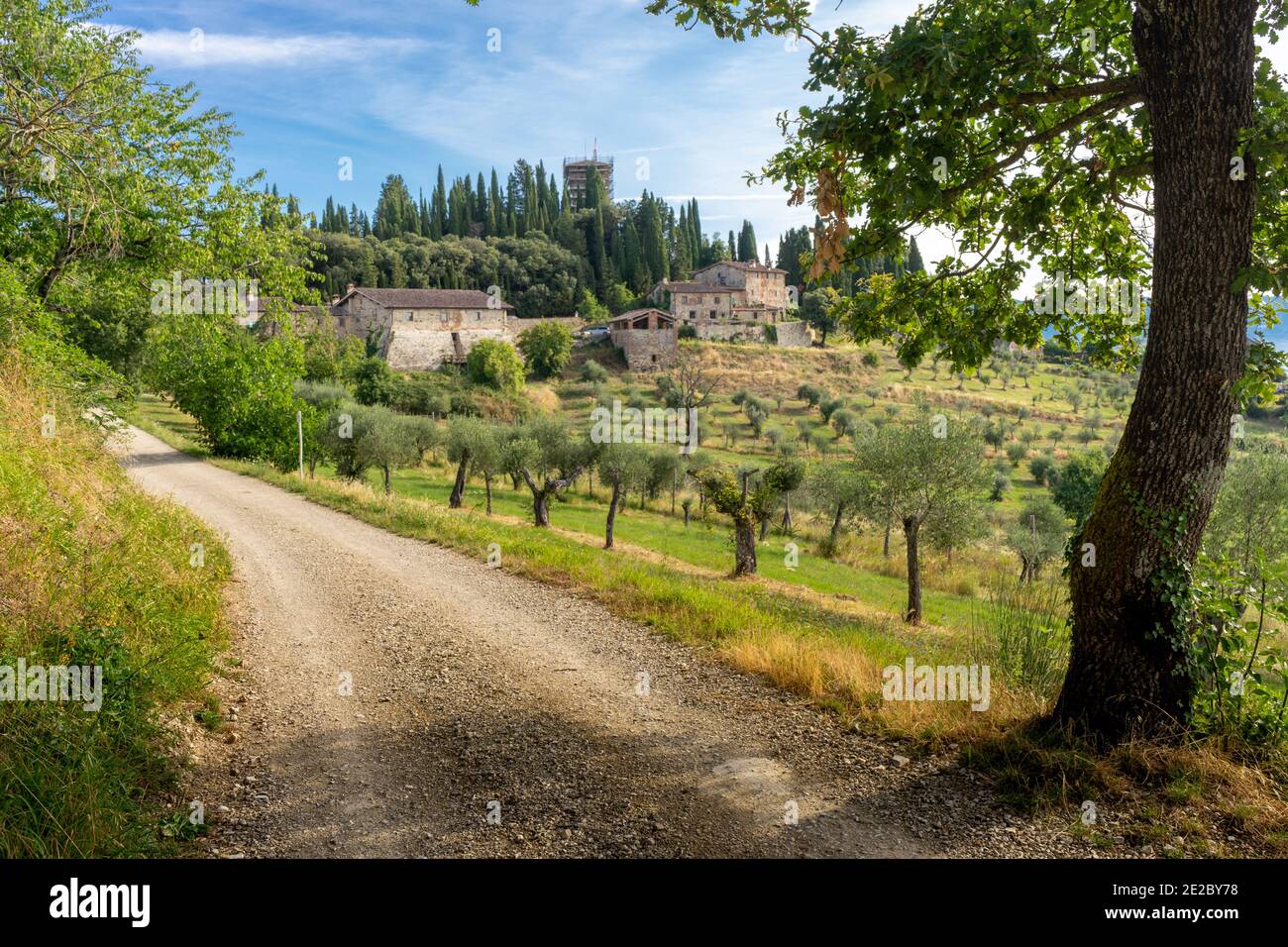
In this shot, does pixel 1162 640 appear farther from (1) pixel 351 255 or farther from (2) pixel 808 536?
(1) pixel 351 255

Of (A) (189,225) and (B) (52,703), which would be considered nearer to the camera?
(B) (52,703)

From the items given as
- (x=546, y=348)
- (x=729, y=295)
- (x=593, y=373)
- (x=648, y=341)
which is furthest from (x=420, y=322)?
(x=729, y=295)

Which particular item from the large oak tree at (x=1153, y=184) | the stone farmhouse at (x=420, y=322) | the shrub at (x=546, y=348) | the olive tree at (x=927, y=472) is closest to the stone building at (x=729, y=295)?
the shrub at (x=546, y=348)

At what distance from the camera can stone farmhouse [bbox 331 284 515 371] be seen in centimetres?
9206

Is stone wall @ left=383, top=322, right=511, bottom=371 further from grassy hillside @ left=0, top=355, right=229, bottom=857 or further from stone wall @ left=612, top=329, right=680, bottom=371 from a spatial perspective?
grassy hillside @ left=0, top=355, right=229, bottom=857

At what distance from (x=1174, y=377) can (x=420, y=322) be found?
96.6m

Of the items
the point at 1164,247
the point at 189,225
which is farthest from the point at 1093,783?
the point at 189,225

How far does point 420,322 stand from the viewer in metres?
94.1

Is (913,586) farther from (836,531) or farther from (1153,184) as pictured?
(836,531)

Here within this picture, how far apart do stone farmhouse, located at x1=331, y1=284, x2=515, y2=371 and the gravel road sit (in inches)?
3441

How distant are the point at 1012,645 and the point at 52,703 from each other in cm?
751

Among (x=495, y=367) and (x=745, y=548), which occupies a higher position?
(x=495, y=367)

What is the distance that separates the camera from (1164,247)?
504 centimetres

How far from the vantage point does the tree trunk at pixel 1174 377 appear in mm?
4832
